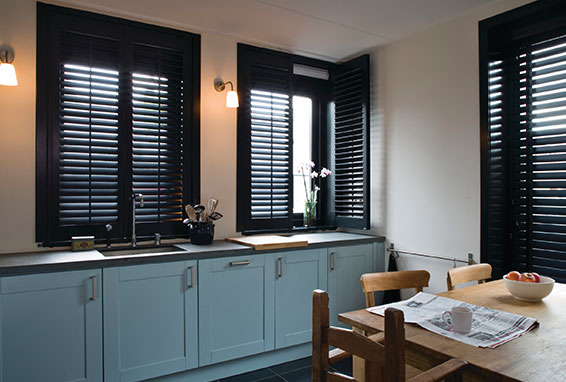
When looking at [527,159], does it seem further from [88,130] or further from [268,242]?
[88,130]

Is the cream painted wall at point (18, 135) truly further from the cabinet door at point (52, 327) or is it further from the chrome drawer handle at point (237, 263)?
the chrome drawer handle at point (237, 263)

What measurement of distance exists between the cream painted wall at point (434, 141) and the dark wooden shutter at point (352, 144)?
0.59ft

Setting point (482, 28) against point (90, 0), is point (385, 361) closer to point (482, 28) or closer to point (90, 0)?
point (482, 28)

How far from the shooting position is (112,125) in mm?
2947

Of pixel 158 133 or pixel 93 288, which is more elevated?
pixel 158 133

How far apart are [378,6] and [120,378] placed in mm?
3021

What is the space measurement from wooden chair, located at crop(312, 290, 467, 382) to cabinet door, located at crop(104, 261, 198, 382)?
1607 mm

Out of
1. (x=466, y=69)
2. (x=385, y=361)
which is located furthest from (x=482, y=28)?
(x=385, y=361)

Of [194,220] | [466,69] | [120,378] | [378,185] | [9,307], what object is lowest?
[120,378]

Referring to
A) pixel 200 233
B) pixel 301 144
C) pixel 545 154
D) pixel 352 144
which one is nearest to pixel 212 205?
pixel 200 233

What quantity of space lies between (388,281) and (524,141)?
63.1 inches

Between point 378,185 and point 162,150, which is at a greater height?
point 162,150

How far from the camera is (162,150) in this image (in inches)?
125

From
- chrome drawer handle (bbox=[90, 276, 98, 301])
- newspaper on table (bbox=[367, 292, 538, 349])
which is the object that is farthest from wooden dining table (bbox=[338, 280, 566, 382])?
chrome drawer handle (bbox=[90, 276, 98, 301])
